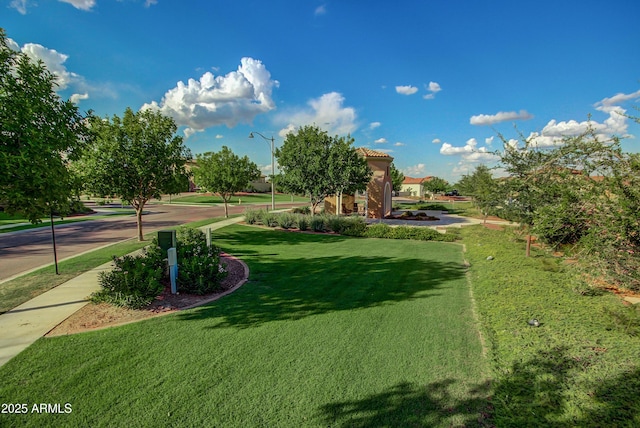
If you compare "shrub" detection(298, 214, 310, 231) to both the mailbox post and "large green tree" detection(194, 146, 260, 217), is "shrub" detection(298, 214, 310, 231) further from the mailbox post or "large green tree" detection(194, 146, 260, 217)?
the mailbox post

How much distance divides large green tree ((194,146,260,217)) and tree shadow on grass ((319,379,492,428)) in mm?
23388

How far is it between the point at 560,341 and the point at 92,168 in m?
15.4

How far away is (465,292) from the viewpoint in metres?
8.29

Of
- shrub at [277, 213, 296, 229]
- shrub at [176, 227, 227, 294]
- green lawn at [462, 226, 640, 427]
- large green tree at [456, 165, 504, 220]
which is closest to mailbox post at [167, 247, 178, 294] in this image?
shrub at [176, 227, 227, 294]

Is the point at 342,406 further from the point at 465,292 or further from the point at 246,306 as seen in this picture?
the point at 465,292

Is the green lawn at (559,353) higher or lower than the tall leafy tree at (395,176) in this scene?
lower

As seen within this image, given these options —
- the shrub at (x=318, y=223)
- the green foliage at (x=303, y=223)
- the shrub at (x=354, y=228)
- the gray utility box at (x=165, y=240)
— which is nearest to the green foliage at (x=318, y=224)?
the shrub at (x=318, y=223)

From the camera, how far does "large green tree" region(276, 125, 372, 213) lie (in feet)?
71.8

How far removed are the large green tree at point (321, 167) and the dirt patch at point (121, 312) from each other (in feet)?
48.6

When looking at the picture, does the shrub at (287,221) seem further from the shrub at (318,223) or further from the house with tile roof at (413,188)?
the house with tile roof at (413,188)

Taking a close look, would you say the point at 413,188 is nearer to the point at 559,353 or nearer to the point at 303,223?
the point at 303,223

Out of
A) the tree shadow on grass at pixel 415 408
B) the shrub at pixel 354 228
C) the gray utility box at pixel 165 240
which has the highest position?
the gray utility box at pixel 165 240

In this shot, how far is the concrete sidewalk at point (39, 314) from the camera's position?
504cm

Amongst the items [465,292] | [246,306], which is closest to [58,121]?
[246,306]
